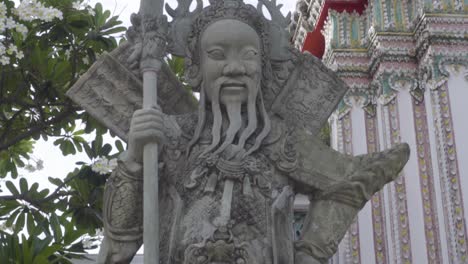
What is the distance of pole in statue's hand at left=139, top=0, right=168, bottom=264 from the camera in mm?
3736

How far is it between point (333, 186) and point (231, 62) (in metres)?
0.83

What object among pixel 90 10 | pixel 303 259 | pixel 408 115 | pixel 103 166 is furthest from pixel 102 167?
pixel 408 115

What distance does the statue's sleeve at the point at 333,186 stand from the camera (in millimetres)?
4195

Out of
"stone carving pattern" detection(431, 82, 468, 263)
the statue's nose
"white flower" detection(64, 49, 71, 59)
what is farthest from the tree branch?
"stone carving pattern" detection(431, 82, 468, 263)

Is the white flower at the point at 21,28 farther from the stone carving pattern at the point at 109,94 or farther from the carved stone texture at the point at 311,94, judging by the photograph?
the carved stone texture at the point at 311,94

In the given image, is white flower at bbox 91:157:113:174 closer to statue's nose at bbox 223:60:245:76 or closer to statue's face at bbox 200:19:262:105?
statue's face at bbox 200:19:262:105

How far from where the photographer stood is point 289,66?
466 centimetres

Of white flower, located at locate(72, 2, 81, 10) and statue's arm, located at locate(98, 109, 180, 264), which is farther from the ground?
white flower, located at locate(72, 2, 81, 10)

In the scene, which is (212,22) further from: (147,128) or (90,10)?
(90,10)

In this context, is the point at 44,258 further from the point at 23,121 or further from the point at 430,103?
the point at 430,103

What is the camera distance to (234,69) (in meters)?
4.24

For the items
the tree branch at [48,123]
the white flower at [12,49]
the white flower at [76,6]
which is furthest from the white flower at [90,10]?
the tree branch at [48,123]

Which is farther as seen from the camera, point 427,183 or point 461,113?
point 427,183

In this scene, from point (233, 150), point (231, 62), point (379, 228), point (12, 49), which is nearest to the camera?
point (233, 150)
